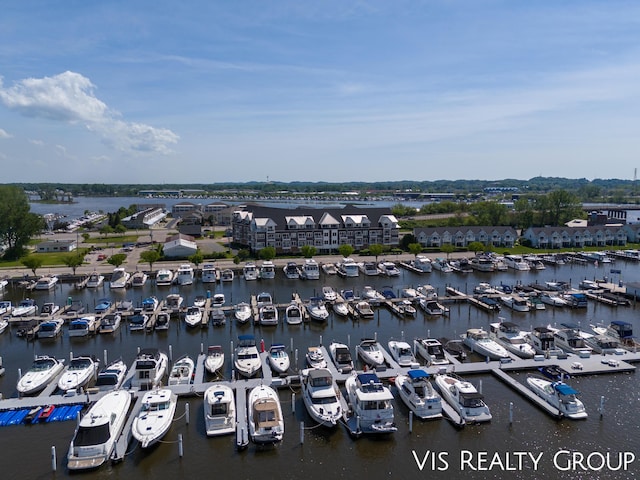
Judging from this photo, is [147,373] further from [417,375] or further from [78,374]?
[417,375]

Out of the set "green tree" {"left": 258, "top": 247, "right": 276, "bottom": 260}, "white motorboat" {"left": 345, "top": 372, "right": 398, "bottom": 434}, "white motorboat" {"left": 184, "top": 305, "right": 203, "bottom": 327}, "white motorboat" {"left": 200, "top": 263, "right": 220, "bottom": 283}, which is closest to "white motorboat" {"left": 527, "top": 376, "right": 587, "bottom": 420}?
"white motorboat" {"left": 345, "top": 372, "right": 398, "bottom": 434}

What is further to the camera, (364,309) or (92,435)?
(364,309)

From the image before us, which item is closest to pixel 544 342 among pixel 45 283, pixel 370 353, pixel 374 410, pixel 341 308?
pixel 370 353

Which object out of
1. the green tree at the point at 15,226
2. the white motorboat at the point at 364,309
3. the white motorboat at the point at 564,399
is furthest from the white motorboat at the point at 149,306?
the green tree at the point at 15,226

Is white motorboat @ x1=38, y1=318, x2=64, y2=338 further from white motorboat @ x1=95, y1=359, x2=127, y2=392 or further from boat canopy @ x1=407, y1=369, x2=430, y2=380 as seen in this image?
boat canopy @ x1=407, y1=369, x2=430, y2=380

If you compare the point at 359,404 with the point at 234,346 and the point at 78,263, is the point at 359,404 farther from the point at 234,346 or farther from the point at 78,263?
the point at 78,263

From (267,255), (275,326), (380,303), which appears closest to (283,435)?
(275,326)

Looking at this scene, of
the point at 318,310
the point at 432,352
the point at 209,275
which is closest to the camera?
the point at 432,352
